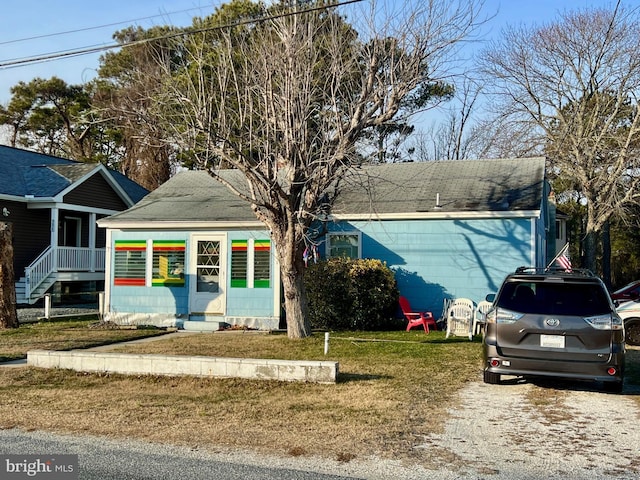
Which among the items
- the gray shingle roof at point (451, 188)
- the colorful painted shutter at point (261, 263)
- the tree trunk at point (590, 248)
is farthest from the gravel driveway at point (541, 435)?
the tree trunk at point (590, 248)

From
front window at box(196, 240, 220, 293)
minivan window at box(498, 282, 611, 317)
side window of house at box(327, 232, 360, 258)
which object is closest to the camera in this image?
minivan window at box(498, 282, 611, 317)

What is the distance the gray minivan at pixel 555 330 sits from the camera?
7.85 meters

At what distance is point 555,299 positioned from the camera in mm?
8250

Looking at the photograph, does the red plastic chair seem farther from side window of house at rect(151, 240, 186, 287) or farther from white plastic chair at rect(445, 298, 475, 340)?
side window of house at rect(151, 240, 186, 287)

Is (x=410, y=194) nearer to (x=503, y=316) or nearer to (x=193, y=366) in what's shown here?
(x=503, y=316)

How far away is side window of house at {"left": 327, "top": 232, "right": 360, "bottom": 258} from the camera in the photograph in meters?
17.4

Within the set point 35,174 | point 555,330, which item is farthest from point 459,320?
point 35,174

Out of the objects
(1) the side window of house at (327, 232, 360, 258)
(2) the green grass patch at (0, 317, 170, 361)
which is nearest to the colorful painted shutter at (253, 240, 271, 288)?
(1) the side window of house at (327, 232, 360, 258)

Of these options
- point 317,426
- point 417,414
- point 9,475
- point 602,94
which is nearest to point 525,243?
point 417,414

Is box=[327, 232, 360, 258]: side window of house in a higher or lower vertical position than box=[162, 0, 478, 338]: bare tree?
lower

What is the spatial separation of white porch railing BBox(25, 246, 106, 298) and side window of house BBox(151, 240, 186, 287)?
730 centimetres

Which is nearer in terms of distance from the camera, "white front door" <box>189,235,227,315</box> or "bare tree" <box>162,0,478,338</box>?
"bare tree" <box>162,0,478,338</box>

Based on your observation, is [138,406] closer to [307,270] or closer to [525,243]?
[307,270]

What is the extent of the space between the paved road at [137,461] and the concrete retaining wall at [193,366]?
9.86ft
